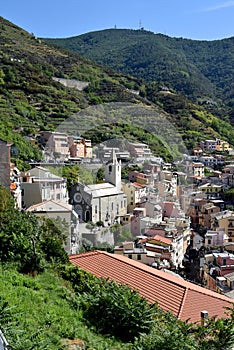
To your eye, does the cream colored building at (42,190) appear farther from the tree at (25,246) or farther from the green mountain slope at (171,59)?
the green mountain slope at (171,59)

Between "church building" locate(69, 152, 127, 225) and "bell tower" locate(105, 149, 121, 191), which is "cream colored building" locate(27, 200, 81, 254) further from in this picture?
"bell tower" locate(105, 149, 121, 191)

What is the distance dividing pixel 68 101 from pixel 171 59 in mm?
43407

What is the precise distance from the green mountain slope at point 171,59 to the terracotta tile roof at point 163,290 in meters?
40.2

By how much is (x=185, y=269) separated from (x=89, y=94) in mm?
20635

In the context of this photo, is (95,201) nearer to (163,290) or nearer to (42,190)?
(42,190)

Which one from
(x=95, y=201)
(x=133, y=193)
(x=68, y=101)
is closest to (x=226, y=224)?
(x=133, y=193)

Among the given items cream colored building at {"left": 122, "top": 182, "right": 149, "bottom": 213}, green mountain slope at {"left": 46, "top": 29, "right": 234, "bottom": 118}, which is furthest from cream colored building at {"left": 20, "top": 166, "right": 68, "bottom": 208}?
green mountain slope at {"left": 46, "top": 29, "right": 234, "bottom": 118}

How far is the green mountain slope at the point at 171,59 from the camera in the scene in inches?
2255

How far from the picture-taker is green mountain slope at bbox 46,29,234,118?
188 feet

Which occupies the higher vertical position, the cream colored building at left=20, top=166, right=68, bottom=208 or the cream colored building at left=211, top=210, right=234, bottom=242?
the cream colored building at left=20, top=166, right=68, bottom=208

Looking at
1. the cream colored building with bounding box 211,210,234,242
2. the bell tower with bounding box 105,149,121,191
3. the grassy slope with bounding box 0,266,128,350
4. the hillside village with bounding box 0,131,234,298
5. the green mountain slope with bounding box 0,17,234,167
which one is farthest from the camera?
the green mountain slope with bounding box 0,17,234,167

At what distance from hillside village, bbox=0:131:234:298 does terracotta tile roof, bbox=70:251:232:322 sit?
3.12 m

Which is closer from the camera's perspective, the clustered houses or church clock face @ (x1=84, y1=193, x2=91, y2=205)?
church clock face @ (x1=84, y1=193, x2=91, y2=205)

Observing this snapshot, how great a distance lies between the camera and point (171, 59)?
217 ft
